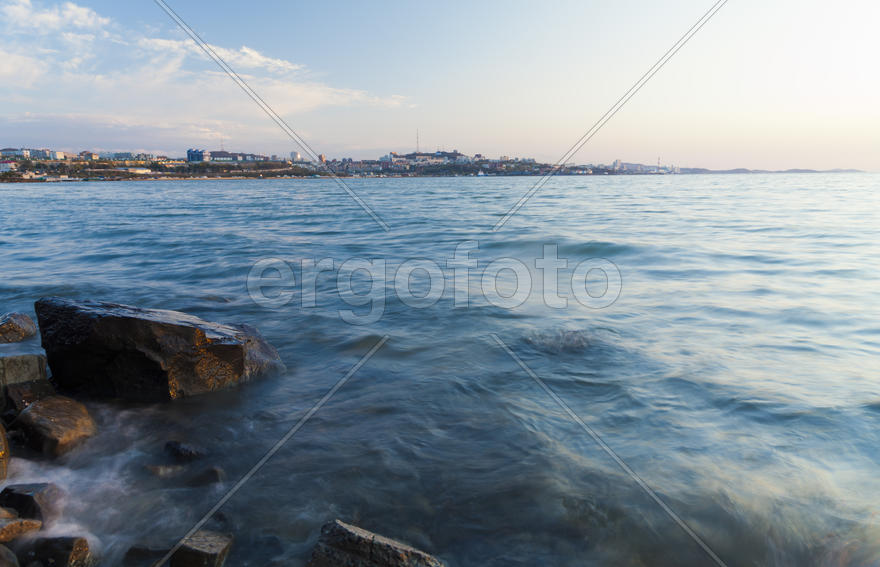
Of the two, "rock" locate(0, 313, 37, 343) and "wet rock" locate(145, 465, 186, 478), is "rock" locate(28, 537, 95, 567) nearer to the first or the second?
"wet rock" locate(145, 465, 186, 478)

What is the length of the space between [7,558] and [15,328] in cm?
536

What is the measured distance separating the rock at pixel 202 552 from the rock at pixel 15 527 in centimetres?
91

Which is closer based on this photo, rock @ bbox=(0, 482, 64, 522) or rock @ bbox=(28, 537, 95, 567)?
rock @ bbox=(28, 537, 95, 567)

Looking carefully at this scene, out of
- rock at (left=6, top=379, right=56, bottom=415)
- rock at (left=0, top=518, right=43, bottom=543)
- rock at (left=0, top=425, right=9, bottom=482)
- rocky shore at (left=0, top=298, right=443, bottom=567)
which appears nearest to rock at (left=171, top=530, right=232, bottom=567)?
rocky shore at (left=0, top=298, right=443, bottom=567)

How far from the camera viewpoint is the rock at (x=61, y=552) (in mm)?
2820

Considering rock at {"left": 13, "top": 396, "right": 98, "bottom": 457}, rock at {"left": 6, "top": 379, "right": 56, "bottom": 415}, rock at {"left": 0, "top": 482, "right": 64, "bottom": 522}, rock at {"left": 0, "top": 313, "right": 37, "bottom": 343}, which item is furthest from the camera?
rock at {"left": 0, "top": 313, "right": 37, "bottom": 343}

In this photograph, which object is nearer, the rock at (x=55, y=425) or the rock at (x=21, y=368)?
the rock at (x=55, y=425)

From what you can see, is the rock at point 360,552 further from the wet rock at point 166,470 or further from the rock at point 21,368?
the rock at point 21,368

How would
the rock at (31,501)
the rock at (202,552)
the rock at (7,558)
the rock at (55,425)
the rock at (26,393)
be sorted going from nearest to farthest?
1. the rock at (7,558)
2. the rock at (202,552)
3. the rock at (31,501)
4. the rock at (55,425)
5. the rock at (26,393)

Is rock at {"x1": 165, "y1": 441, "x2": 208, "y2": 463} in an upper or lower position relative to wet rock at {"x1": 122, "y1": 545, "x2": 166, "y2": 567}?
upper

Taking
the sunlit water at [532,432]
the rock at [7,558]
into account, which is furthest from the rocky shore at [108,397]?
the sunlit water at [532,432]

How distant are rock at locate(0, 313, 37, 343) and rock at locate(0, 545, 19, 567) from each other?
4.95 m

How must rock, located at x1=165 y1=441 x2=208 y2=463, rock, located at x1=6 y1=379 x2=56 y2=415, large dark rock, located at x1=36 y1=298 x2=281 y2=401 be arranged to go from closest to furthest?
1. rock, located at x1=165 y1=441 x2=208 y2=463
2. rock, located at x1=6 y1=379 x2=56 y2=415
3. large dark rock, located at x1=36 y1=298 x2=281 y2=401

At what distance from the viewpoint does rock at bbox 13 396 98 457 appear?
3.96 meters
